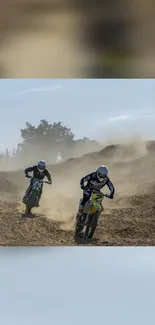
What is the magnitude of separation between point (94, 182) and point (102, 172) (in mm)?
90

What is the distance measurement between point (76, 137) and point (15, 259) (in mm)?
937

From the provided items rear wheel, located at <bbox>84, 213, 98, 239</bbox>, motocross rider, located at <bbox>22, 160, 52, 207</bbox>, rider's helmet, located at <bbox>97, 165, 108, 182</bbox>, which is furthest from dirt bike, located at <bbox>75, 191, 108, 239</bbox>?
motocross rider, located at <bbox>22, 160, 52, 207</bbox>

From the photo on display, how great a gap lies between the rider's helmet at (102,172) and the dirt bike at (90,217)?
0.35ft

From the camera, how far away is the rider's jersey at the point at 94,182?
3.70 meters

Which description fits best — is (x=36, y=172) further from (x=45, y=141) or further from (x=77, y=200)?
(x=77, y=200)

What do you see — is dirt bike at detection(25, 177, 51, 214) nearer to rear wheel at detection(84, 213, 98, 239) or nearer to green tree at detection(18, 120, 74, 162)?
green tree at detection(18, 120, 74, 162)

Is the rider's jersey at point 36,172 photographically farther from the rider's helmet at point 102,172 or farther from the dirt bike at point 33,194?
the rider's helmet at point 102,172

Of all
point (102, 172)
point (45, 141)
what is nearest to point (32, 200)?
point (45, 141)

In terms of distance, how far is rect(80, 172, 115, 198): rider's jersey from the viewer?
3.70m

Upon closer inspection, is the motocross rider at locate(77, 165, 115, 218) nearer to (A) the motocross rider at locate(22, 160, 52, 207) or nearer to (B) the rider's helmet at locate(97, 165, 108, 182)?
(B) the rider's helmet at locate(97, 165, 108, 182)

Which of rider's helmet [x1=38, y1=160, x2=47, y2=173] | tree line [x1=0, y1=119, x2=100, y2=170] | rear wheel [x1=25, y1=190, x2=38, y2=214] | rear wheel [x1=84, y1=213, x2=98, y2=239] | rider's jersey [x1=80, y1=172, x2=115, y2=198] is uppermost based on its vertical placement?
tree line [x1=0, y1=119, x2=100, y2=170]

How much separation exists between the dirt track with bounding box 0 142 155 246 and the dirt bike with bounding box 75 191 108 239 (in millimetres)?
43

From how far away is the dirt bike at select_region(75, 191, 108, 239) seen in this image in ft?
12.2

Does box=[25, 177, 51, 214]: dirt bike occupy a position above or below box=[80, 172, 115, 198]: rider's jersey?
below
